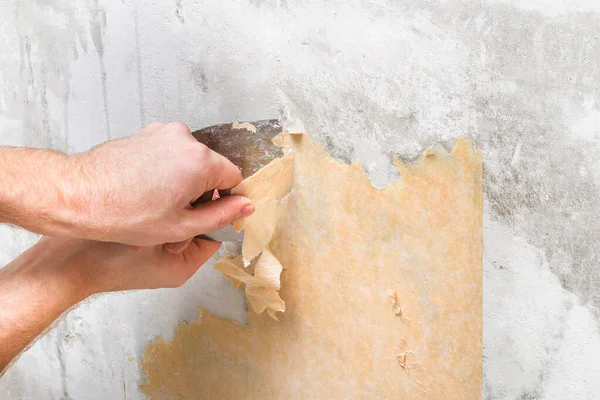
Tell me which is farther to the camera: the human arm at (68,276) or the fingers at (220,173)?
the human arm at (68,276)

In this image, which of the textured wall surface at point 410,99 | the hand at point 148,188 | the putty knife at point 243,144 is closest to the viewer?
the textured wall surface at point 410,99

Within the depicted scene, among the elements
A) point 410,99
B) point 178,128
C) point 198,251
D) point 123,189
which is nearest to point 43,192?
point 123,189

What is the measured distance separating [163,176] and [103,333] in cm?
90

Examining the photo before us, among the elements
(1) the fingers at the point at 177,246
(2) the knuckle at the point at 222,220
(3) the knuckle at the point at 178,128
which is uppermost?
(3) the knuckle at the point at 178,128

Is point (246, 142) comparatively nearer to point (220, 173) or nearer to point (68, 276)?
point (220, 173)

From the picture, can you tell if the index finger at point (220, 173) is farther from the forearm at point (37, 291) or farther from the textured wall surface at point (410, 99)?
the forearm at point (37, 291)

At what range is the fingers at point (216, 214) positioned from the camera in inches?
52.1

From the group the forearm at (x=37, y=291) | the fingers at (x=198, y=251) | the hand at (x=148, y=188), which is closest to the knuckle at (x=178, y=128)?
the hand at (x=148, y=188)

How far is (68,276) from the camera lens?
1.59m

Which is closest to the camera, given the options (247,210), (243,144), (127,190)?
(127,190)

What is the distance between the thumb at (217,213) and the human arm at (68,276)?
188 mm

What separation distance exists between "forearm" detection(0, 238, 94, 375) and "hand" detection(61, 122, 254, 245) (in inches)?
11.6

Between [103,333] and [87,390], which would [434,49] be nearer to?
[103,333]

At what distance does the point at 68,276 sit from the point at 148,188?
1.48 feet
